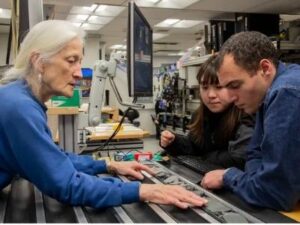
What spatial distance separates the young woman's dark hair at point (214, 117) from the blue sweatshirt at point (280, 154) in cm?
72

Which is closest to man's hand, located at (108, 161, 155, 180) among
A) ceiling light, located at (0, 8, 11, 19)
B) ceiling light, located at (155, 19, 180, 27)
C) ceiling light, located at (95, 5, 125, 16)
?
ceiling light, located at (95, 5, 125, 16)

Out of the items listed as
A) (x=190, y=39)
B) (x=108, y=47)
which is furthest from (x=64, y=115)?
(x=108, y=47)

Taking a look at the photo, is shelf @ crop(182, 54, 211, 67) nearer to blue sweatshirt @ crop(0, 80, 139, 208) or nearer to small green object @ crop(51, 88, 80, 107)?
small green object @ crop(51, 88, 80, 107)

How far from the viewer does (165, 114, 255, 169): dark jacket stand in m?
1.52

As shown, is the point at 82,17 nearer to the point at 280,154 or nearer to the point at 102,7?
the point at 102,7

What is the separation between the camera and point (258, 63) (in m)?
1.17

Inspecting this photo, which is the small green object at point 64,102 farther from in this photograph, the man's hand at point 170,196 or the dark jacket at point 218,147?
the man's hand at point 170,196

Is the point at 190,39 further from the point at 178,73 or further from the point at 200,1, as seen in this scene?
the point at 200,1

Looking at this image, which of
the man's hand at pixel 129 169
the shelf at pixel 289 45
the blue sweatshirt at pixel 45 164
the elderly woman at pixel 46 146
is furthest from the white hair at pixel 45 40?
the shelf at pixel 289 45

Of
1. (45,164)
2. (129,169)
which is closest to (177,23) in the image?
(129,169)

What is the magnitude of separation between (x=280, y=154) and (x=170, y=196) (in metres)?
0.34

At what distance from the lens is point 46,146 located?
973 millimetres

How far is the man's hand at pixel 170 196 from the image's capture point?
981mm

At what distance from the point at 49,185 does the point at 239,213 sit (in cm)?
52
